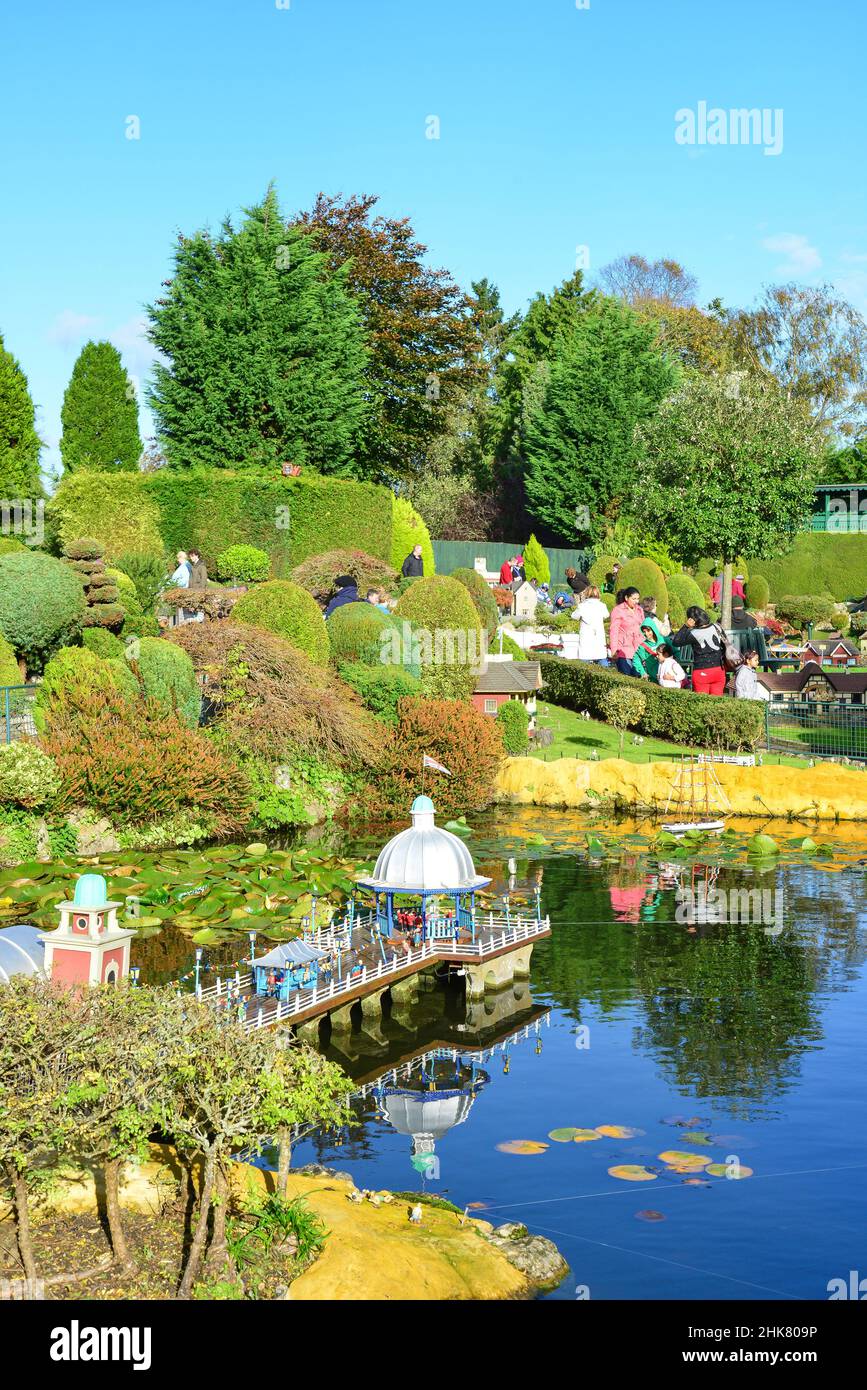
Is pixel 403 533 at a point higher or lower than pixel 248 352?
lower

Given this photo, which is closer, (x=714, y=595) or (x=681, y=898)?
(x=681, y=898)

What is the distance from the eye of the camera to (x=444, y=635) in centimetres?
3850

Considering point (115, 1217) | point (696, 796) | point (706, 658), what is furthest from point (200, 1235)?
point (706, 658)

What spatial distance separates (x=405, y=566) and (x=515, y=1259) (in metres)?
35.2

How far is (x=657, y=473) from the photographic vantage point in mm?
50938

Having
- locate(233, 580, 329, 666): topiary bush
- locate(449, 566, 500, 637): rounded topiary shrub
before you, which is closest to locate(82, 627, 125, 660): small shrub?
locate(233, 580, 329, 666): topiary bush

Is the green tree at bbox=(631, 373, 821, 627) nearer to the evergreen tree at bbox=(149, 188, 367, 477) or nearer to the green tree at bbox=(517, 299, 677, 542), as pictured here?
the evergreen tree at bbox=(149, 188, 367, 477)

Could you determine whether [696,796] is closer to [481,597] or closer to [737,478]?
[481,597]

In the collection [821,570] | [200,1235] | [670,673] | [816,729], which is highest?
[821,570]

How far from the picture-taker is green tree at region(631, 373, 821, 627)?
48281 millimetres

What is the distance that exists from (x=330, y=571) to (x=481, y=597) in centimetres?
476

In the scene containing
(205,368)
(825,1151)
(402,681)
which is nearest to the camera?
(825,1151)
